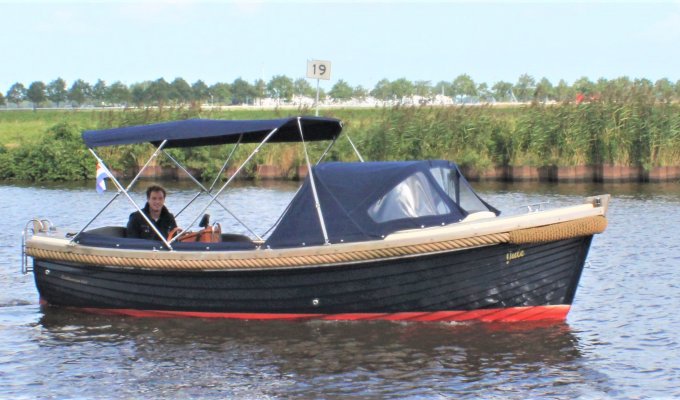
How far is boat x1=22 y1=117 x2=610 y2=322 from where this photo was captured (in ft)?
40.9

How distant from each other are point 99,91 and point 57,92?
27.1 ft

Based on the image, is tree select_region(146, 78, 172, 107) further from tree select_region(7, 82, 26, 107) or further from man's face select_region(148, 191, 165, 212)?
man's face select_region(148, 191, 165, 212)

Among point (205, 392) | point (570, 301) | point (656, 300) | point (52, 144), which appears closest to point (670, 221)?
point (656, 300)

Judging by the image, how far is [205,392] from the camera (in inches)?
427

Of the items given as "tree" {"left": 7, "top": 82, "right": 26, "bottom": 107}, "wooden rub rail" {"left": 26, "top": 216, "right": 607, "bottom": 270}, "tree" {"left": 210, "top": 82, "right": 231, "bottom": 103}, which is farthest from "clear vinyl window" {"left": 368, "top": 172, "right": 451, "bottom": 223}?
"tree" {"left": 7, "top": 82, "right": 26, "bottom": 107}

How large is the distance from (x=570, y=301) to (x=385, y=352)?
273cm

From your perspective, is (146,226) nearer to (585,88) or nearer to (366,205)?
(366,205)

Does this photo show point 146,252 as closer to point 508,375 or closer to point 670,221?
point 508,375

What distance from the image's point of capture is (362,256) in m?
12.4

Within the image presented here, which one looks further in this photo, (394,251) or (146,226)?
(146,226)

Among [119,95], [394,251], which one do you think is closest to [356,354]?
[394,251]

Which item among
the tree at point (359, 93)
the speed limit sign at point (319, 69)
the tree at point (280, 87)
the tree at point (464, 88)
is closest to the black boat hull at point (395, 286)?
the speed limit sign at point (319, 69)

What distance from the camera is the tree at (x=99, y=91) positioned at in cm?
13977

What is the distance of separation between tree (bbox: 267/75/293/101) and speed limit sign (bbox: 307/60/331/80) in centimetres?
7960
